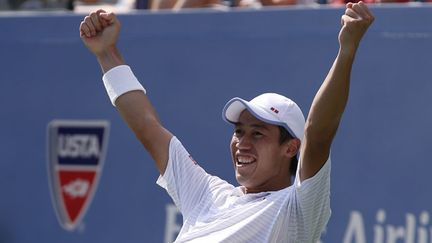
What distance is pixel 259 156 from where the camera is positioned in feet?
13.6

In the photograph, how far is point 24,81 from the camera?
7.56 metres

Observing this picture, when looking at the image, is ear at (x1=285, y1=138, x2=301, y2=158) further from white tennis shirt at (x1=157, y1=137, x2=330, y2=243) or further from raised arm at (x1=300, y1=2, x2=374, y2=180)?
raised arm at (x1=300, y1=2, x2=374, y2=180)

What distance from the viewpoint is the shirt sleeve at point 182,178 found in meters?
4.26

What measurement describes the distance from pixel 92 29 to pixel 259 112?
2.32 ft

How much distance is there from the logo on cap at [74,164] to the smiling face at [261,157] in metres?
3.02

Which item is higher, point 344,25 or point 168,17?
point 344,25

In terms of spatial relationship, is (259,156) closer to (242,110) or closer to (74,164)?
(242,110)

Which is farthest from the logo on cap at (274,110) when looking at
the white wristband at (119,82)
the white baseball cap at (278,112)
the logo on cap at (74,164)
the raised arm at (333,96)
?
the logo on cap at (74,164)

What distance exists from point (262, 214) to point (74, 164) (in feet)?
11.7

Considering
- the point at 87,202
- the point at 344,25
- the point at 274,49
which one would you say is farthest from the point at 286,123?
the point at 87,202

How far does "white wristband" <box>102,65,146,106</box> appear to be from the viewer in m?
4.40

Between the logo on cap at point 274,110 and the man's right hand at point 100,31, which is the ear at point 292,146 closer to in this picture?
the logo on cap at point 274,110

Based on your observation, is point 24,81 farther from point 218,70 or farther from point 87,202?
point 218,70

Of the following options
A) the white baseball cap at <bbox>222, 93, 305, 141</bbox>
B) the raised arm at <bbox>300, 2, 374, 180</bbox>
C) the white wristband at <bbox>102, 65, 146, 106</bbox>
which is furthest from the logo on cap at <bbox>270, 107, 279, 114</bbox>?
the white wristband at <bbox>102, 65, 146, 106</bbox>
